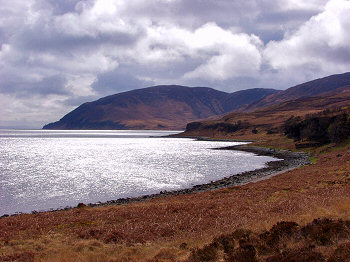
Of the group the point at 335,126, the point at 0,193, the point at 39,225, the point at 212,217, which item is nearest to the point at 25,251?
the point at 39,225

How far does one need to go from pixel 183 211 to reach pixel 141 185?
108ft

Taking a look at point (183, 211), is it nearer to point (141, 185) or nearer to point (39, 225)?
point (39, 225)

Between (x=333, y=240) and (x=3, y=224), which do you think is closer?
(x=333, y=240)

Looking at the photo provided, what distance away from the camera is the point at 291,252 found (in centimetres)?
1065

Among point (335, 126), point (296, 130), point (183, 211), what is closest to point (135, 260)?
point (183, 211)

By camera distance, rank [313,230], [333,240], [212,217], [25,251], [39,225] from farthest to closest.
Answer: [39,225], [212,217], [25,251], [313,230], [333,240]

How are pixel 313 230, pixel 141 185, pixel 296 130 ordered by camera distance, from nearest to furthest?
pixel 313 230
pixel 141 185
pixel 296 130

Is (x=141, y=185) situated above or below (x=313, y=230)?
below

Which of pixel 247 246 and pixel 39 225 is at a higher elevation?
pixel 247 246

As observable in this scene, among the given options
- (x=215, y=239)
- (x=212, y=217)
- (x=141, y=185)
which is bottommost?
Result: (x=141, y=185)

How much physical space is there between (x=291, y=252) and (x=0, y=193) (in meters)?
51.7

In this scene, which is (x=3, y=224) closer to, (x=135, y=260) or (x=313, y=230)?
(x=135, y=260)

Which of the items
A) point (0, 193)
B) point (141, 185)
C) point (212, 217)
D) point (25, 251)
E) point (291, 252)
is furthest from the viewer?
point (141, 185)

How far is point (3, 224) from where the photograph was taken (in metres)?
25.1
